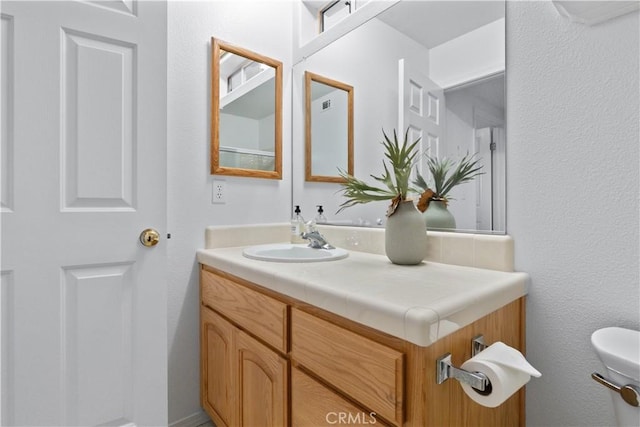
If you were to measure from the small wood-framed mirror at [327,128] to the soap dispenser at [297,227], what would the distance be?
20 centimetres

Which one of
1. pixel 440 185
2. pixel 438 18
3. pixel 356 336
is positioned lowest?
pixel 356 336

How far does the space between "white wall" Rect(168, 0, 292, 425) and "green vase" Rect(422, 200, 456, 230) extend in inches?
35.2

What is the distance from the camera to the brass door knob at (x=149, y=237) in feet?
3.70

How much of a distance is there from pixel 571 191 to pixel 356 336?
669 mm

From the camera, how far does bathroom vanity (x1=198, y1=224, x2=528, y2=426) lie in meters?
0.61

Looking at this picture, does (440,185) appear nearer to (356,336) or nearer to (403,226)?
(403,226)

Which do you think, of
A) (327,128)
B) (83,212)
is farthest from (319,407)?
(327,128)

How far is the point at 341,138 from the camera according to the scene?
5.24 ft

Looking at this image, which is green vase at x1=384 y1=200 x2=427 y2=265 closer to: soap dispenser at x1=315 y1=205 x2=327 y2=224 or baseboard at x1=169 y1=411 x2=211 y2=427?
soap dispenser at x1=315 y1=205 x2=327 y2=224

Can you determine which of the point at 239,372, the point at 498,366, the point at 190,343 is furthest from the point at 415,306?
the point at 190,343

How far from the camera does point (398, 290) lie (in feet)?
2.44

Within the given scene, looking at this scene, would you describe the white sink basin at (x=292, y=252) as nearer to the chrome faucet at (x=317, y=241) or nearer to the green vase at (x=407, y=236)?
the chrome faucet at (x=317, y=241)

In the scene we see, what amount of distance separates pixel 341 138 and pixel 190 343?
119cm

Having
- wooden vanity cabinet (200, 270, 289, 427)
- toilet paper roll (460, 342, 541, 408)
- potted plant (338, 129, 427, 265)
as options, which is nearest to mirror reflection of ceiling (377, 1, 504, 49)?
potted plant (338, 129, 427, 265)
